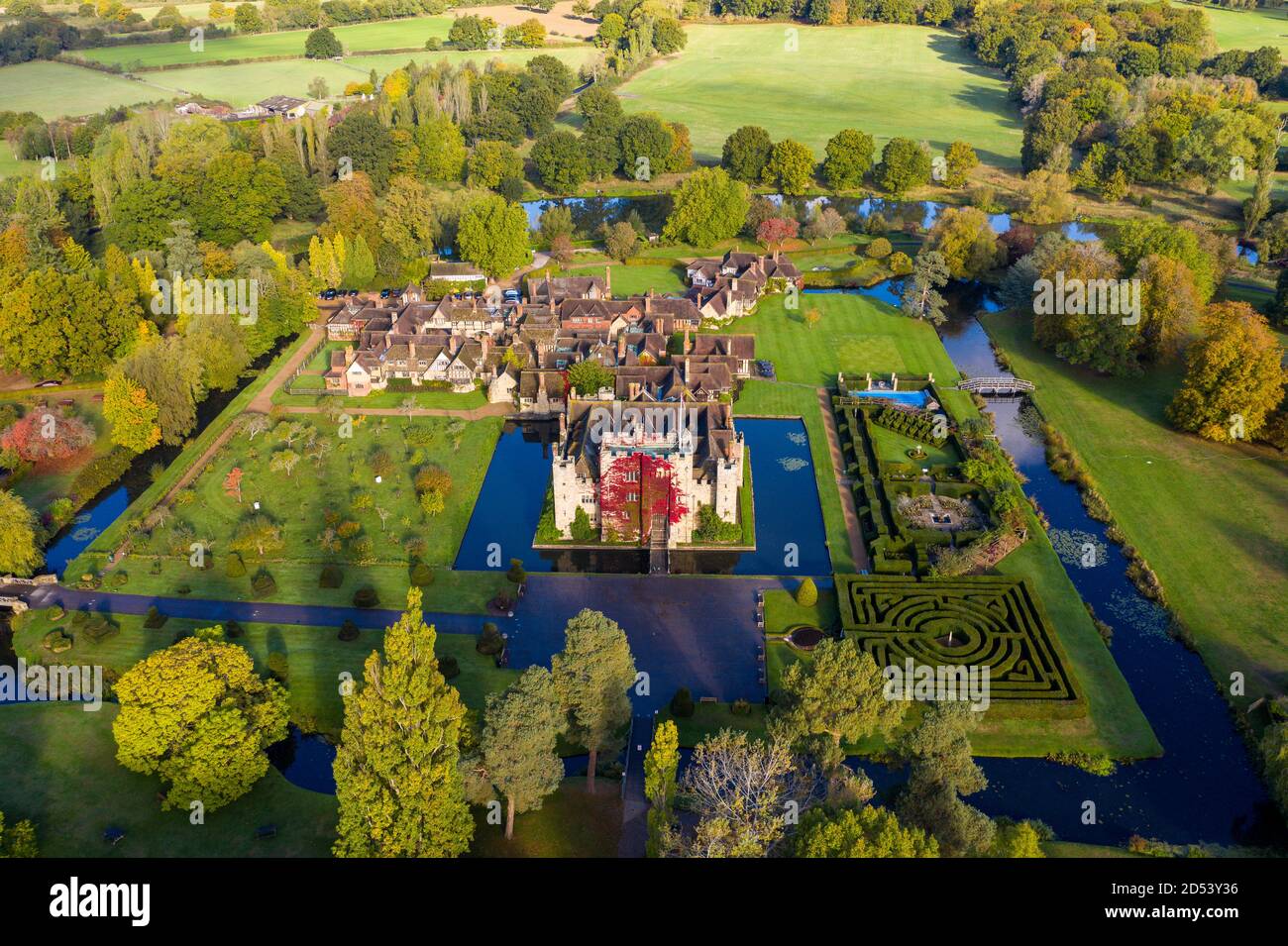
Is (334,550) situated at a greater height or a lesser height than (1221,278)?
lesser

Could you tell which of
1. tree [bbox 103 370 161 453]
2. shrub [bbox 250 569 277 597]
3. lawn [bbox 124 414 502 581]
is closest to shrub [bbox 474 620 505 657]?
lawn [bbox 124 414 502 581]

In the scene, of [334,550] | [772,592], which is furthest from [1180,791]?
[334,550]

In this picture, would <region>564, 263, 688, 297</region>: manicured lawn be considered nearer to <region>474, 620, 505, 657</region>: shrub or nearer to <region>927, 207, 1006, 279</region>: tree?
<region>927, 207, 1006, 279</region>: tree

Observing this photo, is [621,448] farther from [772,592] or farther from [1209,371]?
[1209,371]

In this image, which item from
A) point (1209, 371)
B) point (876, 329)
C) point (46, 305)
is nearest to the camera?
point (1209, 371)

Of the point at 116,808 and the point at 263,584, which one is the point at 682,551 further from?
the point at 116,808

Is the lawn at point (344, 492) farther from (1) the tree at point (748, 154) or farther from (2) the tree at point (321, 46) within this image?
(2) the tree at point (321, 46)
